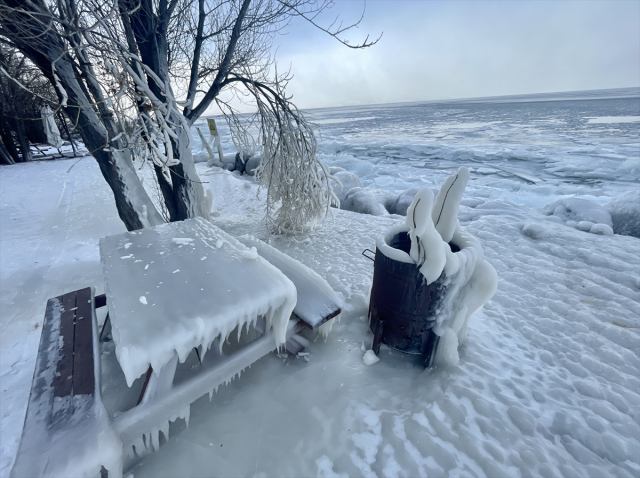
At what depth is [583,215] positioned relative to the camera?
5266 millimetres

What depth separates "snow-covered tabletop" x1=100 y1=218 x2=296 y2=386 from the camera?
1445 mm

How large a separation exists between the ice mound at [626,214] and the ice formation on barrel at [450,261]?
15.5ft

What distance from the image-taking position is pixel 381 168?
12.4 m

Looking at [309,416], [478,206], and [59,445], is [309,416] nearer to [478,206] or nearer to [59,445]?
[59,445]

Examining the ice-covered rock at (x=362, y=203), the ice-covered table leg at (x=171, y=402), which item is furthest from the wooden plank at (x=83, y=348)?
the ice-covered rock at (x=362, y=203)

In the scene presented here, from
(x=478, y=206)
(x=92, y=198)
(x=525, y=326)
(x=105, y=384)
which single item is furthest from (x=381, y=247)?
(x=92, y=198)

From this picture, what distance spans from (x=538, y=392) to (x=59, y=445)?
2808mm

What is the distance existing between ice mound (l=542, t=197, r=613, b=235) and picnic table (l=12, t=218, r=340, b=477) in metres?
5.10

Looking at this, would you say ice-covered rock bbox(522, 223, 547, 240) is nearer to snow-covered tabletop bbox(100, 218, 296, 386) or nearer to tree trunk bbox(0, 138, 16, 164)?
snow-covered tabletop bbox(100, 218, 296, 386)

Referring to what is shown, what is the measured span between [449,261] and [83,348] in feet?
7.74

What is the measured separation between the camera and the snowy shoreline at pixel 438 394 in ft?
5.37

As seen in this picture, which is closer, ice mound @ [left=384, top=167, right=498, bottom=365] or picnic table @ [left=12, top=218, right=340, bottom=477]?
picnic table @ [left=12, top=218, right=340, bottom=477]

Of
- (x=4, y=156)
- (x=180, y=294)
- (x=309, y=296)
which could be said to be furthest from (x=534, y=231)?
(x=4, y=156)

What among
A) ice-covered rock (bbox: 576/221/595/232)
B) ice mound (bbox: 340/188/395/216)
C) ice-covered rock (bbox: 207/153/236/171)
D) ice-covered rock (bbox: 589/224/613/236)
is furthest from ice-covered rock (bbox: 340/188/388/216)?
ice-covered rock (bbox: 207/153/236/171)
